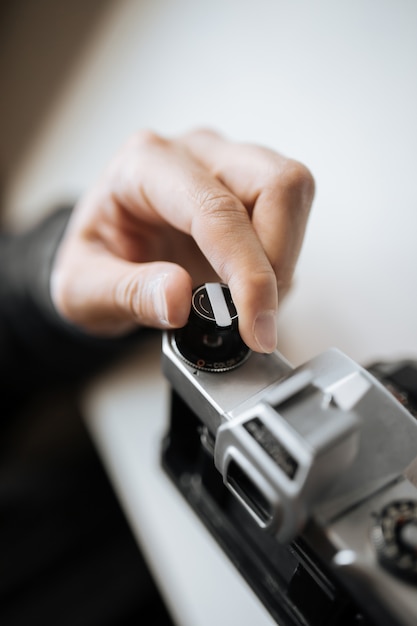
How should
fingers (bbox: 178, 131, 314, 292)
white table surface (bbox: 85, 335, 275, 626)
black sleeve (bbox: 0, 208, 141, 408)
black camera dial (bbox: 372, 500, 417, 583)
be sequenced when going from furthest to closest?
black sleeve (bbox: 0, 208, 141, 408) → white table surface (bbox: 85, 335, 275, 626) → fingers (bbox: 178, 131, 314, 292) → black camera dial (bbox: 372, 500, 417, 583)

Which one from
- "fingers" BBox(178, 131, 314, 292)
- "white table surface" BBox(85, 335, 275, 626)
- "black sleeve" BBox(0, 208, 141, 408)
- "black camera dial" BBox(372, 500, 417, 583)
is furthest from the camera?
"black sleeve" BBox(0, 208, 141, 408)

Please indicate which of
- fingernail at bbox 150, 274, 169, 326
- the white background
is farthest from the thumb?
the white background

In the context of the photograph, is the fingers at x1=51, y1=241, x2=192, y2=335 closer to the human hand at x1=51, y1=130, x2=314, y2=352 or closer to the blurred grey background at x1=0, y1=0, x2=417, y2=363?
the human hand at x1=51, y1=130, x2=314, y2=352

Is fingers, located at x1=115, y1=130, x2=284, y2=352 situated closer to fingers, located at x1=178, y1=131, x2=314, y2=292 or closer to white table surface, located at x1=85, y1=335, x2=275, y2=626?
fingers, located at x1=178, y1=131, x2=314, y2=292

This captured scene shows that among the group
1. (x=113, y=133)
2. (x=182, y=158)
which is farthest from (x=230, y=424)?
(x=113, y=133)

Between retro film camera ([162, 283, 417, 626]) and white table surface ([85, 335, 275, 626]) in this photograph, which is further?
white table surface ([85, 335, 275, 626])

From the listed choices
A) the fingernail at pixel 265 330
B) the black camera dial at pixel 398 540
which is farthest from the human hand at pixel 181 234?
the black camera dial at pixel 398 540

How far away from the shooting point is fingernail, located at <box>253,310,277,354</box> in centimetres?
31

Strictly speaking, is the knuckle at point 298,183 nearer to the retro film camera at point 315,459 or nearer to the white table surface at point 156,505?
the retro film camera at point 315,459

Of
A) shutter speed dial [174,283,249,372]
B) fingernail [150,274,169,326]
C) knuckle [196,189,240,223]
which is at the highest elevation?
knuckle [196,189,240,223]

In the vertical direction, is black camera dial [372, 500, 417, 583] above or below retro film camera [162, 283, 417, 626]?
below

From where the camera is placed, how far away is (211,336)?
0.32 m

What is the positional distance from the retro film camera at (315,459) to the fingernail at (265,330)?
14 mm

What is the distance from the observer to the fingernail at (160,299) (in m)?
0.33
